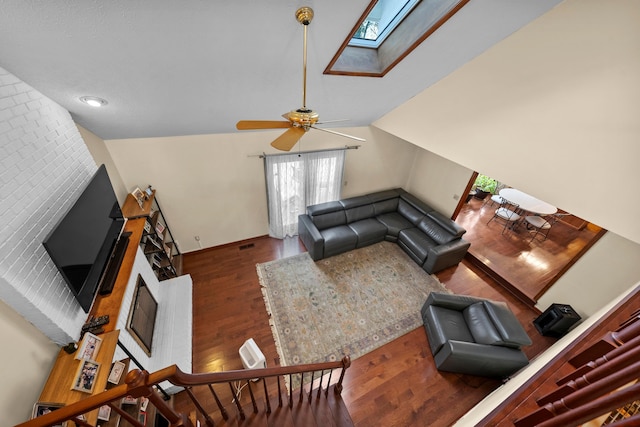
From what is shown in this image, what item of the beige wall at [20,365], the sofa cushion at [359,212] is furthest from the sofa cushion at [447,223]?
the beige wall at [20,365]

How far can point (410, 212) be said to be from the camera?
493cm

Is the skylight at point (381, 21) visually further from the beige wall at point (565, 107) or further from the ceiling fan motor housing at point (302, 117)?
the ceiling fan motor housing at point (302, 117)

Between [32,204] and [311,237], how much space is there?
3.16 metres

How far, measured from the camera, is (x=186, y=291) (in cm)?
340

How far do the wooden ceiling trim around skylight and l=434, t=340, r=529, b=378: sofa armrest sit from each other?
10.2ft

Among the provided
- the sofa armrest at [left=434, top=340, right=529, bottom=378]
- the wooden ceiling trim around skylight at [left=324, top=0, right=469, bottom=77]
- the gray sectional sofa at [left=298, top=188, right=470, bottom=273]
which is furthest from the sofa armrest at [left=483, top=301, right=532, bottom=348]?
the wooden ceiling trim around skylight at [left=324, top=0, right=469, bottom=77]

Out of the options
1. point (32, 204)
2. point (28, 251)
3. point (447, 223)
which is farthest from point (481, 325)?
point (32, 204)

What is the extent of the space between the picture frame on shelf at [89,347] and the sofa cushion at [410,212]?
15.8 feet

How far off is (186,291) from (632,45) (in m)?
5.01

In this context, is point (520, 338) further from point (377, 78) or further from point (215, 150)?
point (215, 150)

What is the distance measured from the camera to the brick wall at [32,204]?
1.39m

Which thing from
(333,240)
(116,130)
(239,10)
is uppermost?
(239,10)

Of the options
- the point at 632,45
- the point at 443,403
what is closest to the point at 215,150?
the point at 632,45

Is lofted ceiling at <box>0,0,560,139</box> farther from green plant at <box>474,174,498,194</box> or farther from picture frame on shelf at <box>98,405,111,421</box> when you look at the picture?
green plant at <box>474,174,498,194</box>
